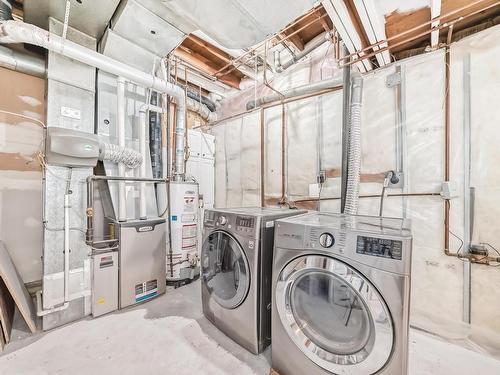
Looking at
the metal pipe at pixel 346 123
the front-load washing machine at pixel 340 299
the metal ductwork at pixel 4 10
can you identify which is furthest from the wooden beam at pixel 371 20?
the metal ductwork at pixel 4 10

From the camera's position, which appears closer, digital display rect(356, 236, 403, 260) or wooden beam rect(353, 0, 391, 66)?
digital display rect(356, 236, 403, 260)

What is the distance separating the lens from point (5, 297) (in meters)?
1.86

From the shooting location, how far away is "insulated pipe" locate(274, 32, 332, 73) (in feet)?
8.05

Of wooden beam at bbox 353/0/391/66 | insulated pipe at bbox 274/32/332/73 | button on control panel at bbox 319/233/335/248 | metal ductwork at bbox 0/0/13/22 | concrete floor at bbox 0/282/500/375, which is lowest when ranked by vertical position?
concrete floor at bbox 0/282/500/375

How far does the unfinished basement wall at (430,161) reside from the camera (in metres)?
1.65

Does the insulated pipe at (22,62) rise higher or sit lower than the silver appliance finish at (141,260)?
higher

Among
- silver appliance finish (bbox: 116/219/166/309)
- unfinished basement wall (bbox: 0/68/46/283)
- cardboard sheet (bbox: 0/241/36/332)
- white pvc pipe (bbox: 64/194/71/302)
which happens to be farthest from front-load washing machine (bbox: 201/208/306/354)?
unfinished basement wall (bbox: 0/68/46/283)

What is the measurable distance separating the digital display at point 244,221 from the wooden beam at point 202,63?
2.45 metres

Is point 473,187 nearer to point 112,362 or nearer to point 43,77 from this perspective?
point 112,362

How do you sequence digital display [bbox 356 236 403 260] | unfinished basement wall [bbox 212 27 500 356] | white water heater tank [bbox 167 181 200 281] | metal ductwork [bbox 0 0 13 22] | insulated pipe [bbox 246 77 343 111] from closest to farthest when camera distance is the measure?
digital display [bbox 356 236 403 260]
unfinished basement wall [bbox 212 27 500 356]
metal ductwork [bbox 0 0 13 22]
insulated pipe [bbox 246 77 343 111]
white water heater tank [bbox 167 181 200 281]

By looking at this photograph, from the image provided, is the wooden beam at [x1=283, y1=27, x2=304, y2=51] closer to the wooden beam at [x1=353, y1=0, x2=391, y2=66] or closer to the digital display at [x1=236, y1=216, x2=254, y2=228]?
the wooden beam at [x1=353, y1=0, x2=391, y2=66]

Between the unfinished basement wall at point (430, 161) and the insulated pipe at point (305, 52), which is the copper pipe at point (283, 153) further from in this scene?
the insulated pipe at point (305, 52)

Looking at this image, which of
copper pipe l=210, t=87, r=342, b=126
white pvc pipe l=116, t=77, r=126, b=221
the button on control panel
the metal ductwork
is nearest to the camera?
the button on control panel

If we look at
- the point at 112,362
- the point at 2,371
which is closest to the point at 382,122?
the point at 112,362
